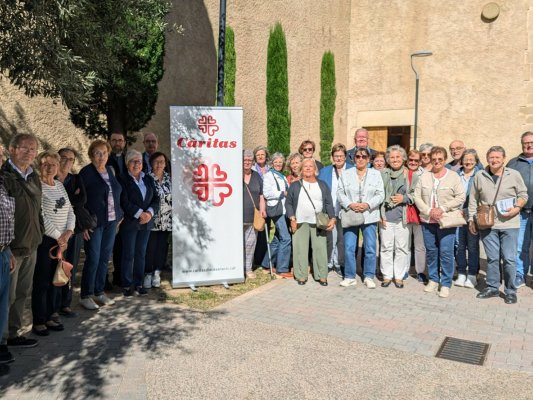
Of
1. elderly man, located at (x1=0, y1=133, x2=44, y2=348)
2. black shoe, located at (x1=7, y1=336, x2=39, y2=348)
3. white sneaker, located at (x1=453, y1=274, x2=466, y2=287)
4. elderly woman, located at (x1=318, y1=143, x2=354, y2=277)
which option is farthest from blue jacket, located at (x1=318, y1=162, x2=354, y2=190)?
black shoe, located at (x1=7, y1=336, x2=39, y2=348)

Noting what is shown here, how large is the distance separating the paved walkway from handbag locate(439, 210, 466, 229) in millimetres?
898

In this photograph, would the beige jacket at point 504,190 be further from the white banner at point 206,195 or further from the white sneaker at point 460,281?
the white banner at point 206,195

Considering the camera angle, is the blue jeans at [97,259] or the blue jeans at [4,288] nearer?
the blue jeans at [4,288]

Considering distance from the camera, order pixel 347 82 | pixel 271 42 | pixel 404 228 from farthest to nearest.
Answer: pixel 347 82 → pixel 271 42 → pixel 404 228

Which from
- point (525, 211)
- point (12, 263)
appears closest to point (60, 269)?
point (12, 263)

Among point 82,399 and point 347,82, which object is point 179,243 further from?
point 347,82

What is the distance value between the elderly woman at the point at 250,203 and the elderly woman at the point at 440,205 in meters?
2.08

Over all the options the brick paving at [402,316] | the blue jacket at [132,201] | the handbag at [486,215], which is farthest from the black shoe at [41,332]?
the handbag at [486,215]

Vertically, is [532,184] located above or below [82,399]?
above

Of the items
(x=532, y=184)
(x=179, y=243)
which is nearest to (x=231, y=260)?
(x=179, y=243)

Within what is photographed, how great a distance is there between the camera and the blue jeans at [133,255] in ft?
18.9

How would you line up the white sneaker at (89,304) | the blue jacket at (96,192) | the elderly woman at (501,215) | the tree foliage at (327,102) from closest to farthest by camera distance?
the blue jacket at (96,192) < the white sneaker at (89,304) < the elderly woman at (501,215) < the tree foliage at (327,102)

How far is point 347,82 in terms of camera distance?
18.0 meters

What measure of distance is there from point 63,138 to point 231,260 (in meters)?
4.43
